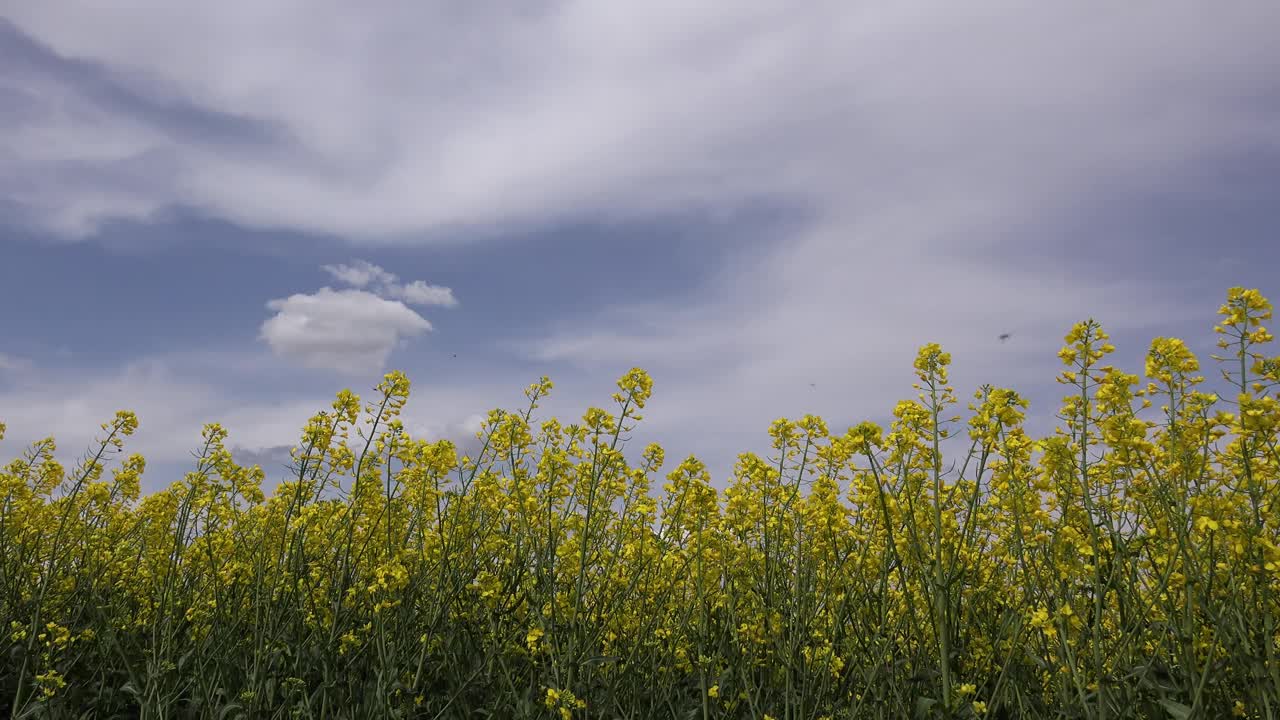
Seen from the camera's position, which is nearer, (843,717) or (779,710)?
(843,717)

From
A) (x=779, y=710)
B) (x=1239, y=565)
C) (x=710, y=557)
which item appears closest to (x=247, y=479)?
(x=710, y=557)

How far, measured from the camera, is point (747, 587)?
16.8 ft

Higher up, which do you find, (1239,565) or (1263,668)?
(1239,565)

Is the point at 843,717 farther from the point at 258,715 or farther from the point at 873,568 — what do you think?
the point at 258,715

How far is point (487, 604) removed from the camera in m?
4.67

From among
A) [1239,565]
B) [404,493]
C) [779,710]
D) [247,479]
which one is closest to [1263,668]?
[1239,565]

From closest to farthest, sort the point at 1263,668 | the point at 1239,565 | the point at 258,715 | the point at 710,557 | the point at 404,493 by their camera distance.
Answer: the point at 1263,668 < the point at 1239,565 < the point at 258,715 < the point at 710,557 < the point at 404,493

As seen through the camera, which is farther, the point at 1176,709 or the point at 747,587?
the point at 747,587

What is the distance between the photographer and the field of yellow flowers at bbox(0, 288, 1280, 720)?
3.58 m

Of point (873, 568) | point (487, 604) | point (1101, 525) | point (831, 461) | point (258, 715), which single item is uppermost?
point (831, 461)

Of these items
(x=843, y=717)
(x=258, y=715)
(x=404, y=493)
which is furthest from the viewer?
(x=404, y=493)

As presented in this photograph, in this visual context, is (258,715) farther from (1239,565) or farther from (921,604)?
(1239,565)

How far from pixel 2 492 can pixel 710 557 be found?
618cm

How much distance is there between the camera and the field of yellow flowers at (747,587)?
3580 mm
